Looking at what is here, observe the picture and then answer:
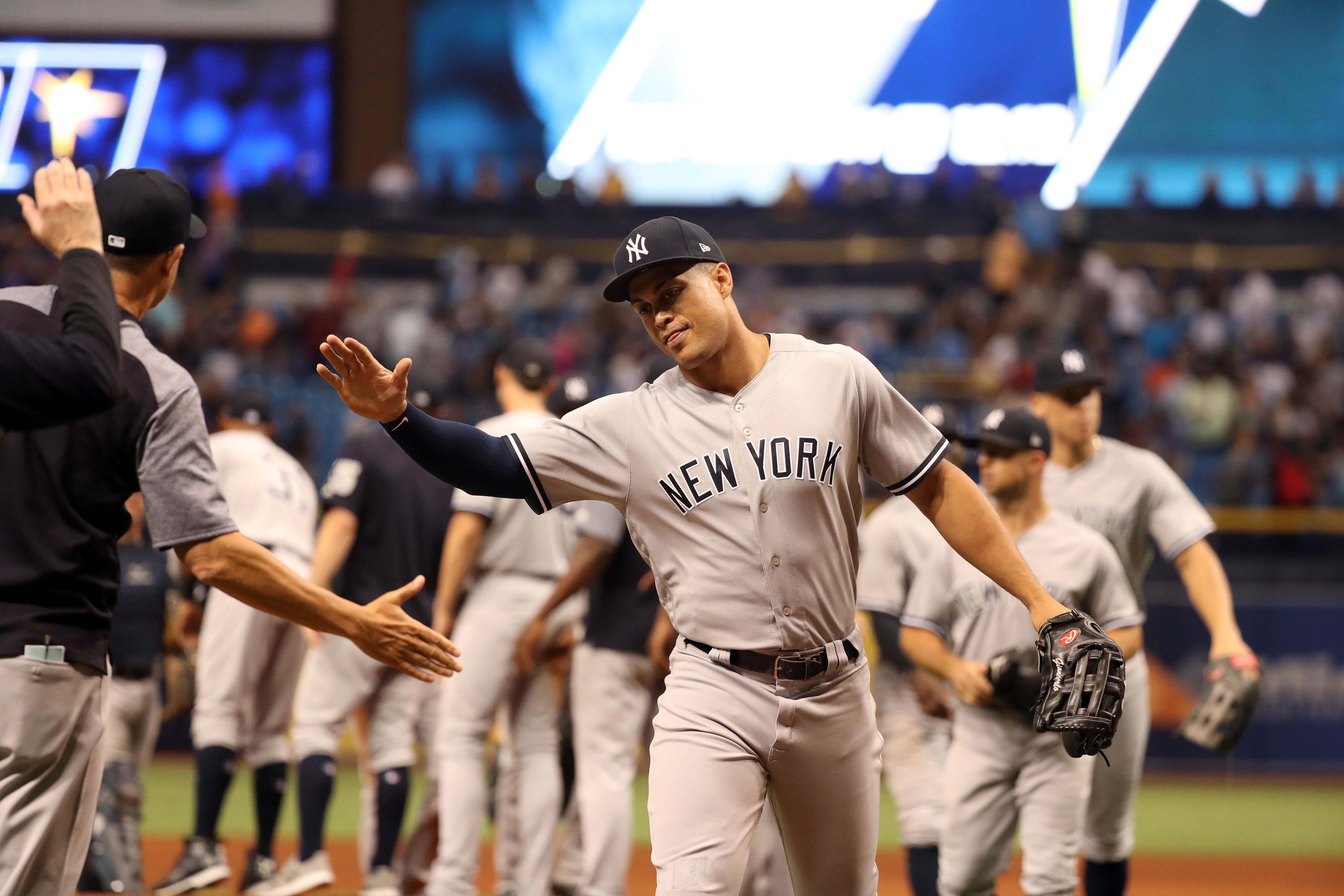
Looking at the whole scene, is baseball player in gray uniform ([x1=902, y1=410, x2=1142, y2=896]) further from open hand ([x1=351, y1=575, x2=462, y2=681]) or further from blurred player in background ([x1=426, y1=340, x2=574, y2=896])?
open hand ([x1=351, y1=575, x2=462, y2=681])

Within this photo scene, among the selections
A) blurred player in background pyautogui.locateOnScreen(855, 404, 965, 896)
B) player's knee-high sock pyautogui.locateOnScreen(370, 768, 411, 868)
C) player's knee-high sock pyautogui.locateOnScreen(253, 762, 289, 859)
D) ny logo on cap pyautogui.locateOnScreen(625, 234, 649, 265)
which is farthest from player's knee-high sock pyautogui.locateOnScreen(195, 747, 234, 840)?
ny logo on cap pyautogui.locateOnScreen(625, 234, 649, 265)

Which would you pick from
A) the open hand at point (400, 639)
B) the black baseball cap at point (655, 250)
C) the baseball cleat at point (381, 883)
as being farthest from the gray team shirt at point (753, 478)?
→ the baseball cleat at point (381, 883)

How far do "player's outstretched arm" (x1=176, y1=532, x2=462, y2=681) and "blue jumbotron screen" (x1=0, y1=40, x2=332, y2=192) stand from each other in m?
20.7

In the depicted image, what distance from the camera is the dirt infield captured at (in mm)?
7551

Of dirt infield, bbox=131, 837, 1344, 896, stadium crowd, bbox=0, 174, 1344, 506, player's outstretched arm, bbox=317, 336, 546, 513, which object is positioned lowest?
dirt infield, bbox=131, 837, 1344, 896

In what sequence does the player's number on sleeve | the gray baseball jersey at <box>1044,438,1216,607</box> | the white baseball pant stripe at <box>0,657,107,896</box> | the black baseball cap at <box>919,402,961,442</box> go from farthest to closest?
the player's number on sleeve < the black baseball cap at <box>919,402,961,442</box> < the gray baseball jersey at <box>1044,438,1216,607</box> < the white baseball pant stripe at <box>0,657,107,896</box>

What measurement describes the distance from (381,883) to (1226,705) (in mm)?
3536

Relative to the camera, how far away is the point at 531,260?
20.4 meters

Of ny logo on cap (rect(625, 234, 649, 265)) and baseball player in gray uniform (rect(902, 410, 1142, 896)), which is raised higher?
ny logo on cap (rect(625, 234, 649, 265))

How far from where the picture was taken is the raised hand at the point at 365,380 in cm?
338

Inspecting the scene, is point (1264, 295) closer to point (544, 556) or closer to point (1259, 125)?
point (1259, 125)

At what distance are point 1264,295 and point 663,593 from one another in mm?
17317

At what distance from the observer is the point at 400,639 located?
3570 mm

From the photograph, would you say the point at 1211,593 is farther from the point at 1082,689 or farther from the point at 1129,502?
the point at 1082,689
